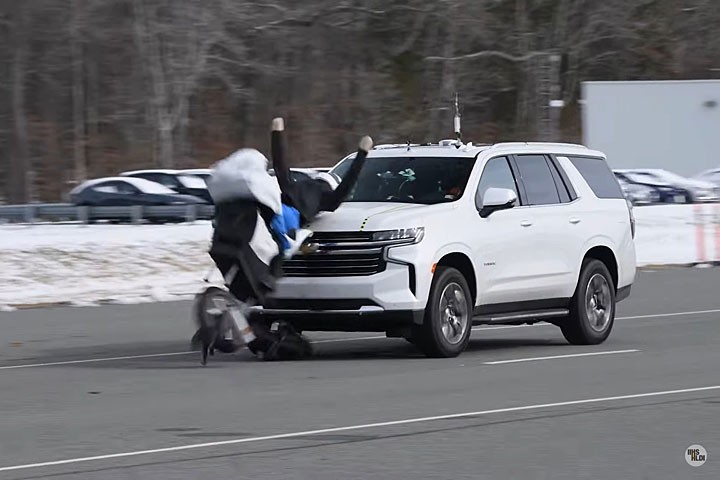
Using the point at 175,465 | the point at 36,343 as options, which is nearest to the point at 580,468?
the point at 175,465

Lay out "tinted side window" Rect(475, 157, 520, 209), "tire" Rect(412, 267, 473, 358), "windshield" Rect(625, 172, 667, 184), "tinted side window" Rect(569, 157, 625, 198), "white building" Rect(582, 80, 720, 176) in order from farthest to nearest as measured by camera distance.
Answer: "windshield" Rect(625, 172, 667, 184)
"white building" Rect(582, 80, 720, 176)
"tinted side window" Rect(569, 157, 625, 198)
"tinted side window" Rect(475, 157, 520, 209)
"tire" Rect(412, 267, 473, 358)

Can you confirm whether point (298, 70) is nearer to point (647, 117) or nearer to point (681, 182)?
point (647, 117)

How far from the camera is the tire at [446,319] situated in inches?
508

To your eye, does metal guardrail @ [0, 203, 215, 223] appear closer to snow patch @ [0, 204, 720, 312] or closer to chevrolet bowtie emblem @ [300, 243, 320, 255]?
snow patch @ [0, 204, 720, 312]

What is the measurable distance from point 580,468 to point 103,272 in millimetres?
16780

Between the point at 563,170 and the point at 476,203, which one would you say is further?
the point at 563,170

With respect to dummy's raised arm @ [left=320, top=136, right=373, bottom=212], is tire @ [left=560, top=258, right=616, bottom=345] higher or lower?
lower

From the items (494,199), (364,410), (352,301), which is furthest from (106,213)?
(364,410)

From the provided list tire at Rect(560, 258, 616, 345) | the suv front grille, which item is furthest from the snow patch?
the suv front grille

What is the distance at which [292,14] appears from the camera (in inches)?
2349

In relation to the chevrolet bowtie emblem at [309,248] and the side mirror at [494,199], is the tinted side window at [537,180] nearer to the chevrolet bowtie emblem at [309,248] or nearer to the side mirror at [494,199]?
the side mirror at [494,199]

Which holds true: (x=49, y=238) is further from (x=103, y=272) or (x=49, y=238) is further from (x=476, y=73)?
(x=476, y=73)

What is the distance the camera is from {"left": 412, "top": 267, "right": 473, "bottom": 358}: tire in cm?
1291

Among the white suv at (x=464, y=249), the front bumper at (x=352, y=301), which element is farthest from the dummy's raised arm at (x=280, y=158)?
the front bumper at (x=352, y=301)
